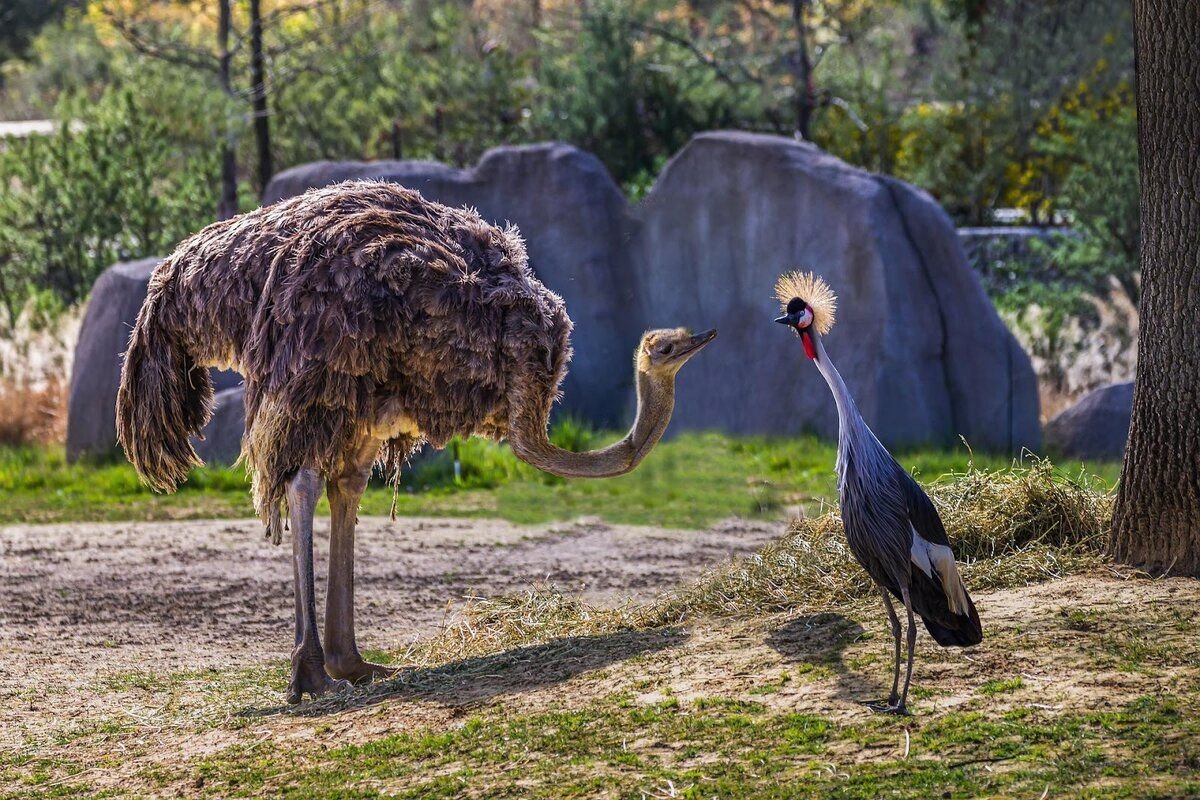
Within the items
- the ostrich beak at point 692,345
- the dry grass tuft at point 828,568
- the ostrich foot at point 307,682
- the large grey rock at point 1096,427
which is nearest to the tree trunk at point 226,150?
the large grey rock at point 1096,427

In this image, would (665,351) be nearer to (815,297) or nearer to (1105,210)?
(815,297)

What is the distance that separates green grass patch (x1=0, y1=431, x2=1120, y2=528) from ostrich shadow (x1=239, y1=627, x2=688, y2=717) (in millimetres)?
4075

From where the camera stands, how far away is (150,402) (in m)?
6.85

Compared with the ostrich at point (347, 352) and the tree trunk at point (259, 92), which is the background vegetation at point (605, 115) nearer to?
the tree trunk at point (259, 92)

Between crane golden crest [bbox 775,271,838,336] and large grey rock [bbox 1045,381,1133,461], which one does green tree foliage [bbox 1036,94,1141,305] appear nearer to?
large grey rock [bbox 1045,381,1133,461]

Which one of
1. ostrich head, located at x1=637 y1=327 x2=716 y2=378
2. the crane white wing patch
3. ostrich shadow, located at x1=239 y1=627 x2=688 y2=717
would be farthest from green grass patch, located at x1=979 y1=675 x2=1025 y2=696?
ostrich head, located at x1=637 y1=327 x2=716 y2=378

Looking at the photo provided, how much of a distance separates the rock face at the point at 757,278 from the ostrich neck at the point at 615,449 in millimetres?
4893

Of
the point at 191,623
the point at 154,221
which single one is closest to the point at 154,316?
the point at 191,623

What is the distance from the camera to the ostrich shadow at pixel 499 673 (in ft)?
18.6

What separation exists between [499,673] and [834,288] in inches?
255

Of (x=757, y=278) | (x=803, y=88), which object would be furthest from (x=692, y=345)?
(x=803, y=88)

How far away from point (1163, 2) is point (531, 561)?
4.72m

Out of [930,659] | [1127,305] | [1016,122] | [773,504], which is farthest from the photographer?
[1016,122]

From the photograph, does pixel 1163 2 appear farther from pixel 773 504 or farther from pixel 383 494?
pixel 383 494
